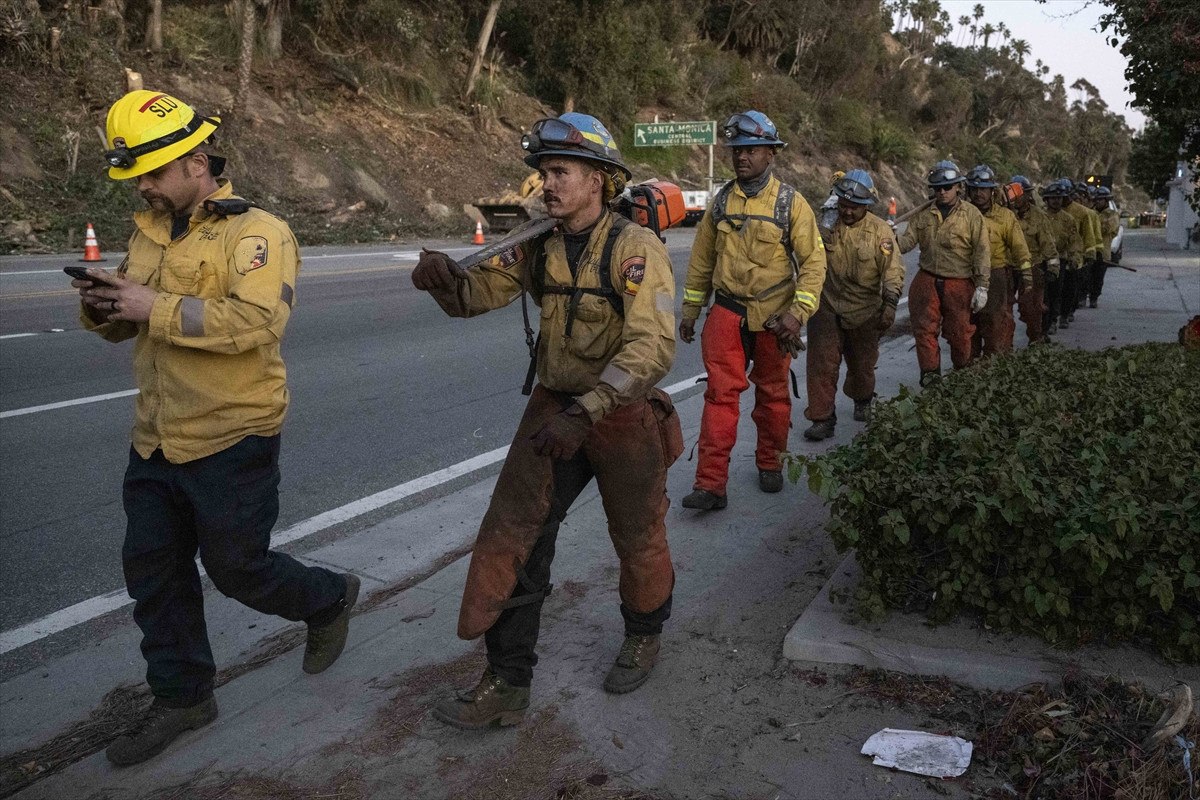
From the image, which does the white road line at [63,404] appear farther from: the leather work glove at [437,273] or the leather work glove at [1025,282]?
the leather work glove at [1025,282]

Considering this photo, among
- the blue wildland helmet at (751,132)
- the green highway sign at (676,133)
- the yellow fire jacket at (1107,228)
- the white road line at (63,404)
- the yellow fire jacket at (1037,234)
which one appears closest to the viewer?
the blue wildland helmet at (751,132)

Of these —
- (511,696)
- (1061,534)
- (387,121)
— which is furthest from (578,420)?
(387,121)

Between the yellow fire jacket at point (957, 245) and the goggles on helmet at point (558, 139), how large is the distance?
228 inches

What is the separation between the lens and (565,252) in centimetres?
346

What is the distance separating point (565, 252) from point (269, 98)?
1124 inches

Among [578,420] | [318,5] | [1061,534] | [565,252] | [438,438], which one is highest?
[318,5]

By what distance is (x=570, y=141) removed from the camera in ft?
10.8

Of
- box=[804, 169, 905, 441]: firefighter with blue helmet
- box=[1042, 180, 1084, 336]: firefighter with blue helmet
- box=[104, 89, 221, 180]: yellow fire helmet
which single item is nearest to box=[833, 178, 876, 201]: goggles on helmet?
box=[804, 169, 905, 441]: firefighter with blue helmet

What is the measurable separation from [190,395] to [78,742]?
1.19m

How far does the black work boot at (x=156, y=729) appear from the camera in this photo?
3.27m

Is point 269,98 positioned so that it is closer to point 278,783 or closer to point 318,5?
point 318,5

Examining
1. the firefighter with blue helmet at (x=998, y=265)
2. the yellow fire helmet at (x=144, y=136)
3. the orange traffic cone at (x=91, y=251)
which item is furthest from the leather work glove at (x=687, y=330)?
the orange traffic cone at (x=91, y=251)

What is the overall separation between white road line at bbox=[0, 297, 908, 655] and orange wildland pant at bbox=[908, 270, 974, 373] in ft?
11.7

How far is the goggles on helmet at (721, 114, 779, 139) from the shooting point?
5.63 m
